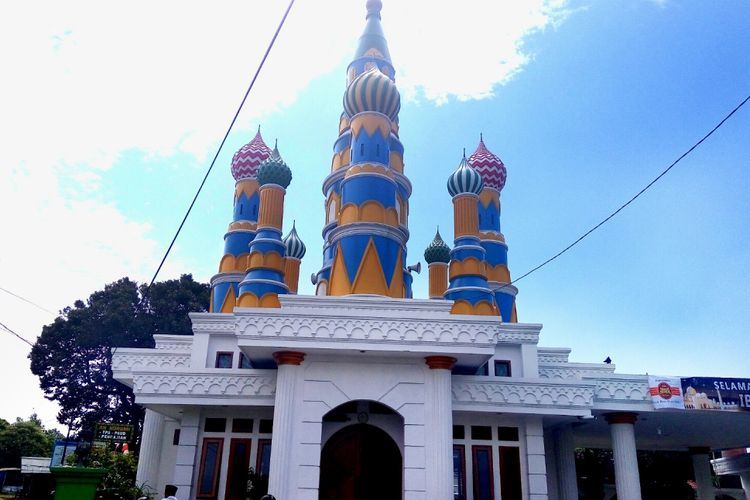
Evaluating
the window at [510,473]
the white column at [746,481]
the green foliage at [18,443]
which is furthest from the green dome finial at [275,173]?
the green foliage at [18,443]

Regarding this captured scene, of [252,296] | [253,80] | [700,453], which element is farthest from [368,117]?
[700,453]

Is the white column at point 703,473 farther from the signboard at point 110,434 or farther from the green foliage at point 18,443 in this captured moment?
the green foliage at point 18,443

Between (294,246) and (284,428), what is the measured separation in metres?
12.2

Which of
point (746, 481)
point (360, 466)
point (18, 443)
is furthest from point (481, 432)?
point (18, 443)

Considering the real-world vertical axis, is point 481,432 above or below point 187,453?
above

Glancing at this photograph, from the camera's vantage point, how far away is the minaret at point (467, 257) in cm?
1878

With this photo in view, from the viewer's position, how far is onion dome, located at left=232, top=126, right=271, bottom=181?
77.8 ft

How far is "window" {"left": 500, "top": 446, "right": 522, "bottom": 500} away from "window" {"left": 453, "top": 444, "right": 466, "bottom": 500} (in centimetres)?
98

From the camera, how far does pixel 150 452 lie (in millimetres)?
17938

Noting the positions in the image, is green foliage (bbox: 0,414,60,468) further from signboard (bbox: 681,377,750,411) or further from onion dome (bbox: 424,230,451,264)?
signboard (bbox: 681,377,750,411)

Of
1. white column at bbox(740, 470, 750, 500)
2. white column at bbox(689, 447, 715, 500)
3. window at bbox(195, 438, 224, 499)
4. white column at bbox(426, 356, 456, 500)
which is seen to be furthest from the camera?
white column at bbox(740, 470, 750, 500)

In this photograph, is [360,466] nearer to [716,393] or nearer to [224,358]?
[224,358]

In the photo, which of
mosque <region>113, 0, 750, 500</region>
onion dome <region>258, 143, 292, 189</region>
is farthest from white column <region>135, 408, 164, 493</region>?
onion dome <region>258, 143, 292, 189</region>

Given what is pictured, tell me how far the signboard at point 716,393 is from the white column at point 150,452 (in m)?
15.6
